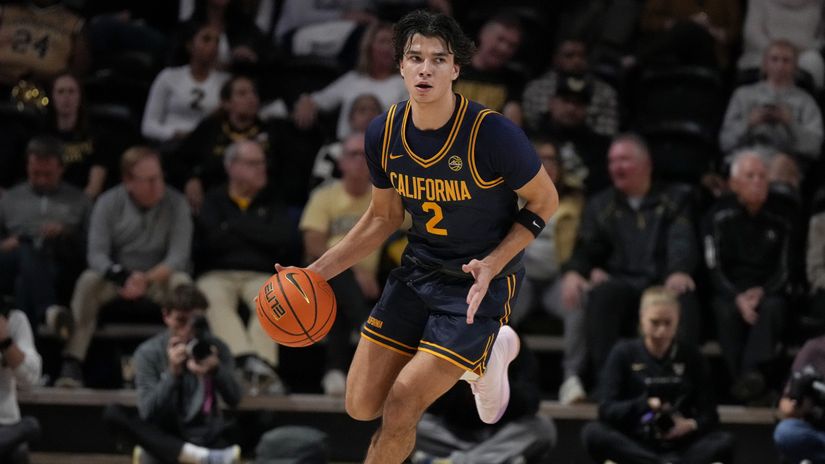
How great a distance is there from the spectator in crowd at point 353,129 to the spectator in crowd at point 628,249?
5.10 feet

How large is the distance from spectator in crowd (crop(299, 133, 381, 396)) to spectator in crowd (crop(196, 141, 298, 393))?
0.22 meters

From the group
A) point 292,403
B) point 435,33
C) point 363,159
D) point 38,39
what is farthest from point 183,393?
point 38,39

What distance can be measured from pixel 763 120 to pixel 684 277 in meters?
1.57

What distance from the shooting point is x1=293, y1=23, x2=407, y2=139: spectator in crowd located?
9086 mm

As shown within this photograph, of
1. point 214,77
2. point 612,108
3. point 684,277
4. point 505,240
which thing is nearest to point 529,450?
point 684,277

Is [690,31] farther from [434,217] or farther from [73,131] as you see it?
[434,217]

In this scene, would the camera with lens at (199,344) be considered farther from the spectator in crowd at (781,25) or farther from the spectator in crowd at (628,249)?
the spectator in crowd at (781,25)

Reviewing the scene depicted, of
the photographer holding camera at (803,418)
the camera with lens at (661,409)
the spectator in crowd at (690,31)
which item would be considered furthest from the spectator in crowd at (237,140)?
the photographer holding camera at (803,418)

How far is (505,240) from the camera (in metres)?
4.90

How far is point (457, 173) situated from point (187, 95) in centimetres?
468

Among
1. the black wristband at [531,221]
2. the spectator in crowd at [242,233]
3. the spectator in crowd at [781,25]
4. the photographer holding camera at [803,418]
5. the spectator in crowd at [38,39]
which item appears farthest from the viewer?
the spectator in crowd at [781,25]

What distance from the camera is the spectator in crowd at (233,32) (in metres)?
9.53

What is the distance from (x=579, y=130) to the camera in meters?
8.79

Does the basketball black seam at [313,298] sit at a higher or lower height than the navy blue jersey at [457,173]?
lower
